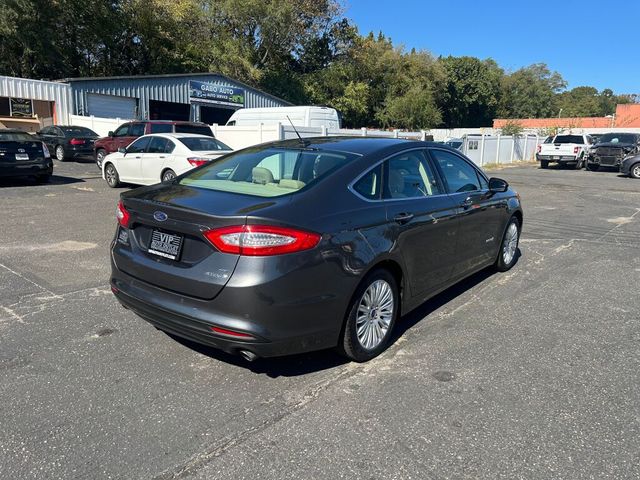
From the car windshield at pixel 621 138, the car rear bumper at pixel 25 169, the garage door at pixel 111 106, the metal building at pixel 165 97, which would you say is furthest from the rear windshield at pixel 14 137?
the car windshield at pixel 621 138

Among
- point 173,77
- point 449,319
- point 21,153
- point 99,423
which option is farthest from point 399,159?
point 173,77

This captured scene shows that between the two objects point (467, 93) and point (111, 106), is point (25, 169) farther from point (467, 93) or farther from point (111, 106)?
point (467, 93)

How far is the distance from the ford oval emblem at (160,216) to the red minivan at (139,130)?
45.0 feet

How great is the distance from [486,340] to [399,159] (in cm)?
168

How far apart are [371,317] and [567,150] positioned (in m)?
26.5

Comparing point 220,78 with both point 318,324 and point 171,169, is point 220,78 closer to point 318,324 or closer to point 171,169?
point 171,169

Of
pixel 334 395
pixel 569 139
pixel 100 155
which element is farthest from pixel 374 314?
pixel 569 139

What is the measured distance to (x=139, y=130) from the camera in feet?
58.3

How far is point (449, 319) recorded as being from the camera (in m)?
4.73

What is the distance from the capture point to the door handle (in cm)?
387

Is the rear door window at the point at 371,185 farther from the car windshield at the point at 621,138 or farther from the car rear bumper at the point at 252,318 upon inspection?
the car windshield at the point at 621,138

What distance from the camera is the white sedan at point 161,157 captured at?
11.9m

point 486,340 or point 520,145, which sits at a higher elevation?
point 520,145

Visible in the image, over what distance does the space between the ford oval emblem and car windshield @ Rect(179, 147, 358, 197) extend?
0.47 metres
